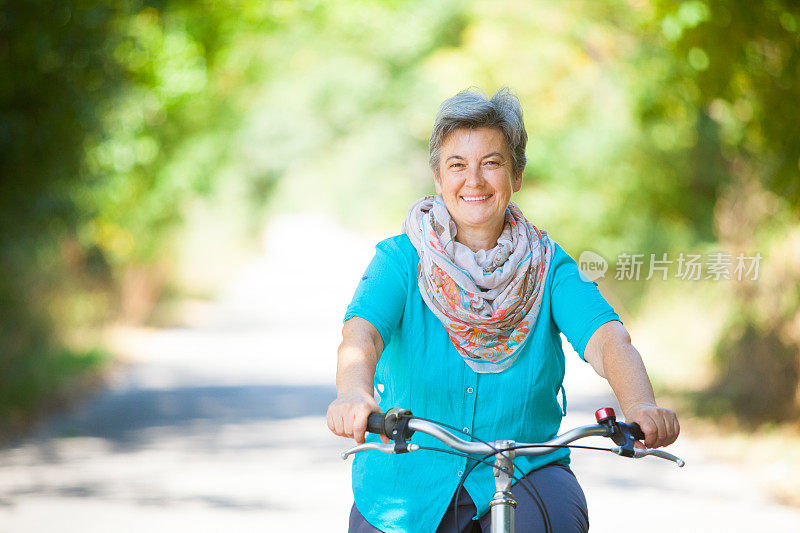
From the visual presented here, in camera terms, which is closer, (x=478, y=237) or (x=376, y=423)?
(x=376, y=423)

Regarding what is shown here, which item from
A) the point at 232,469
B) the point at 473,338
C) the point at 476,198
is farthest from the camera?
the point at 232,469

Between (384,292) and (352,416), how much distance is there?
51 cm

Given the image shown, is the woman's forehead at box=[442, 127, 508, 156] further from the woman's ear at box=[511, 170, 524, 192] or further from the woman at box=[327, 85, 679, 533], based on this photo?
the woman's ear at box=[511, 170, 524, 192]


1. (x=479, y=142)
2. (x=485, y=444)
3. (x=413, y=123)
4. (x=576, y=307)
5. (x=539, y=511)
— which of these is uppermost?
(x=413, y=123)

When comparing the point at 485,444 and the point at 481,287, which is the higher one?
the point at 481,287

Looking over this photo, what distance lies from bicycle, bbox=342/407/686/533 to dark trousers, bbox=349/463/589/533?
18 centimetres

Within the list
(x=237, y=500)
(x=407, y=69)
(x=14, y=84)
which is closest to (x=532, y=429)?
(x=237, y=500)

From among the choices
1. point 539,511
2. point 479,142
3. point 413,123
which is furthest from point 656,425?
point 413,123

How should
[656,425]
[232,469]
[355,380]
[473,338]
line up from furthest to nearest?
[232,469] → [473,338] → [355,380] → [656,425]

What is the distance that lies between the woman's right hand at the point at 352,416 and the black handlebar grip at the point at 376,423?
10 mm

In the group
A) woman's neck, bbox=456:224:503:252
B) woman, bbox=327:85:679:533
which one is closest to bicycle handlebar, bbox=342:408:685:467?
woman, bbox=327:85:679:533

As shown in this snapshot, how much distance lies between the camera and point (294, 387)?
1470 cm

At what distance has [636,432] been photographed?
2.87m

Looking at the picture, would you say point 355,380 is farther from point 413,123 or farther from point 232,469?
point 413,123
